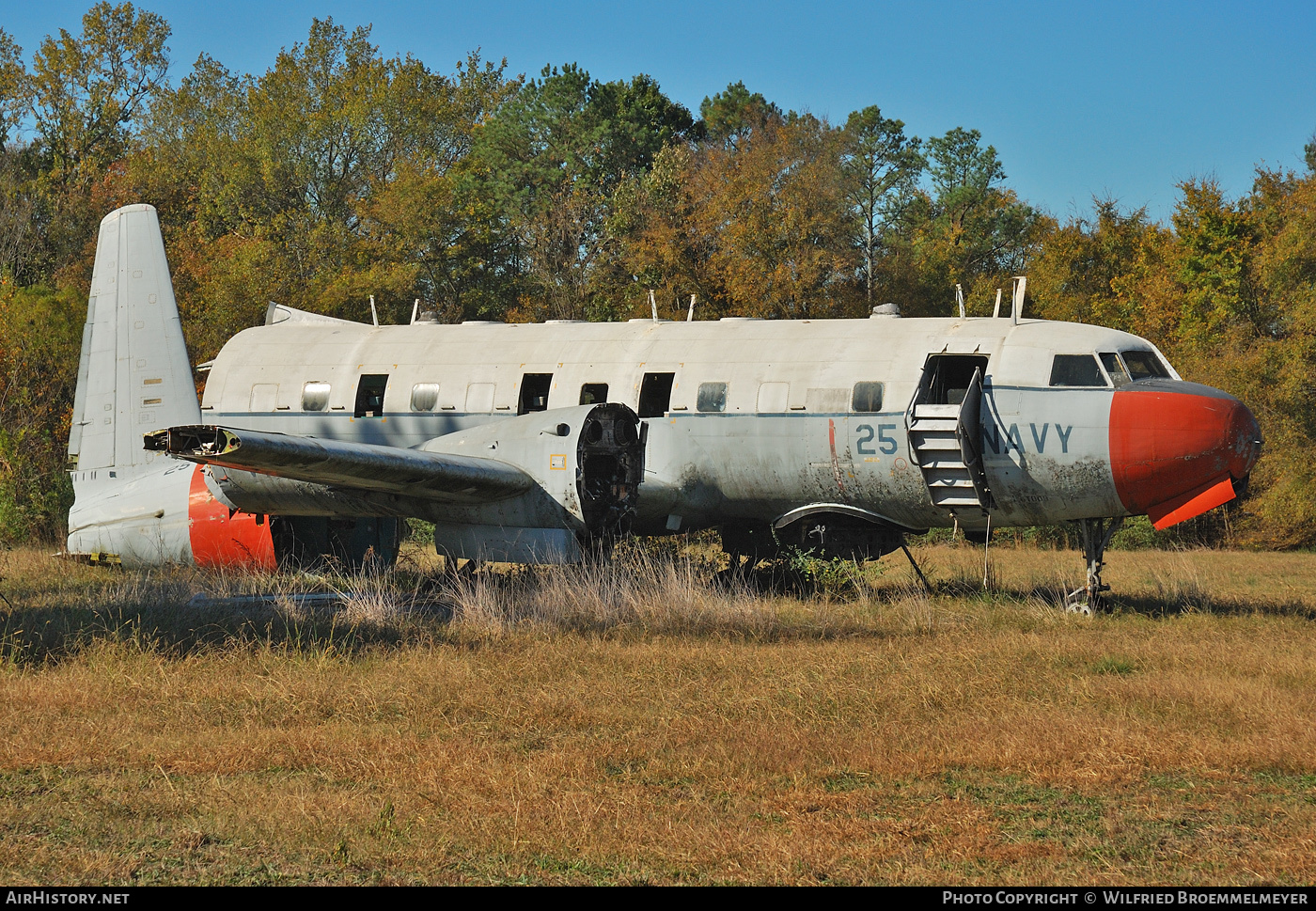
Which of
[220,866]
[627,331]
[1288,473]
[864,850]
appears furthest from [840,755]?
[1288,473]

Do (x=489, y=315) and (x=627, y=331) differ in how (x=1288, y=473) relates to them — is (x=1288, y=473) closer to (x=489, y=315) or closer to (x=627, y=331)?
(x=627, y=331)

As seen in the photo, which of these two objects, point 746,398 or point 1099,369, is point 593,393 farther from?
point 1099,369

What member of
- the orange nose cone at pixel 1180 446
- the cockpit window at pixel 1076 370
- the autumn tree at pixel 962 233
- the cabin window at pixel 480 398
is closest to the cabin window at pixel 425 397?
the cabin window at pixel 480 398

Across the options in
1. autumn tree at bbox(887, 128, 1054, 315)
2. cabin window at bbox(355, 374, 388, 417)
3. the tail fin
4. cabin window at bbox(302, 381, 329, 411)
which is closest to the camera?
cabin window at bbox(355, 374, 388, 417)

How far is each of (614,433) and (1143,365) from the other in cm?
642

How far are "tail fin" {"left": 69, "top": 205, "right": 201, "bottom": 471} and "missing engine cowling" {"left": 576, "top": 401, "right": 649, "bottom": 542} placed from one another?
685 cm

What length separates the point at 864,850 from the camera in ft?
→ 20.7

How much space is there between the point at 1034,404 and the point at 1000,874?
886 cm

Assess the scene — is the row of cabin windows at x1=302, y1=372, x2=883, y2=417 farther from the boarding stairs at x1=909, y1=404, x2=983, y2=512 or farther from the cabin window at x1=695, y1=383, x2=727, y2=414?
the boarding stairs at x1=909, y1=404, x2=983, y2=512

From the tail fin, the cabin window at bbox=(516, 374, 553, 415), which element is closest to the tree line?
the tail fin

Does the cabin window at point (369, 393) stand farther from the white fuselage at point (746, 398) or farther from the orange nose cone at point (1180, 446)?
the orange nose cone at point (1180, 446)

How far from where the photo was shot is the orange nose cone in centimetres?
1315

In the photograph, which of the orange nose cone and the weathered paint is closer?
the orange nose cone

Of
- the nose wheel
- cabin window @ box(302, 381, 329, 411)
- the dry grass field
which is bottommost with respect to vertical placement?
the dry grass field
